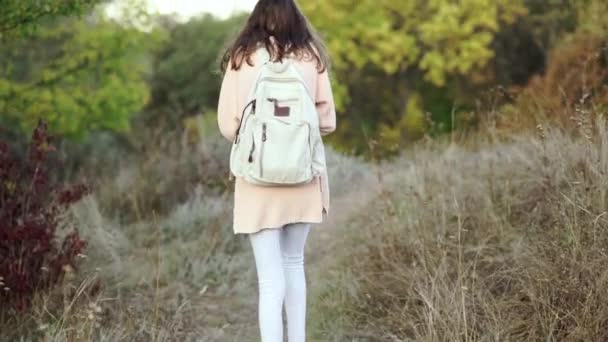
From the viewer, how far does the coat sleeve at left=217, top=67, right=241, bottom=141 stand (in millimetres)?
4062

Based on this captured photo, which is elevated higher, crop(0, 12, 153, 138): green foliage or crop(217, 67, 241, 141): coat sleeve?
crop(217, 67, 241, 141): coat sleeve

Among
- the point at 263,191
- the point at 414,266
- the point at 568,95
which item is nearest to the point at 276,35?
the point at 263,191

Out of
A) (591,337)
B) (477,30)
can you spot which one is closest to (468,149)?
(591,337)

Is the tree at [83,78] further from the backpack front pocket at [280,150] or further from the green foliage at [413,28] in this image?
the green foliage at [413,28]

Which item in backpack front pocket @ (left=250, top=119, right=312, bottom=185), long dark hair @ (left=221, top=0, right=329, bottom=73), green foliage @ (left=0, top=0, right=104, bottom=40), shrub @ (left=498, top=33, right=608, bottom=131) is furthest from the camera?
shrub @ (left=498, top=33, right=608, bottom=131)

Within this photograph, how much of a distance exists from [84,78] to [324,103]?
7015 mm

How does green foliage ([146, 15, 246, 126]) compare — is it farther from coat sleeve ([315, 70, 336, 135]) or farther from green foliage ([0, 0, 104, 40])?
coat sleeve ([315, 70, 336, 135])

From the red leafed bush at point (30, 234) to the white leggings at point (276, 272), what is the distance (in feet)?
4.94

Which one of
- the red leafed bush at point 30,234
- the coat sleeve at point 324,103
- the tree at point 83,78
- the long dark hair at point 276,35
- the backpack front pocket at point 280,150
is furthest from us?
the tree at point 83,78

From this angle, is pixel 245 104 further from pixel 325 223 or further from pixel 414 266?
pixel 325 223

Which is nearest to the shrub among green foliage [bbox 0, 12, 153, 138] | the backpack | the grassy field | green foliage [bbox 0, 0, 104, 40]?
the grassy field

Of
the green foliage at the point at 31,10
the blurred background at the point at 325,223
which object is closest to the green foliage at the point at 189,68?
the blurred background at the point at 325,223

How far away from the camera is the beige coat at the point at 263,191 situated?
4031mm

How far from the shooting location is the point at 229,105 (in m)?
4.07
